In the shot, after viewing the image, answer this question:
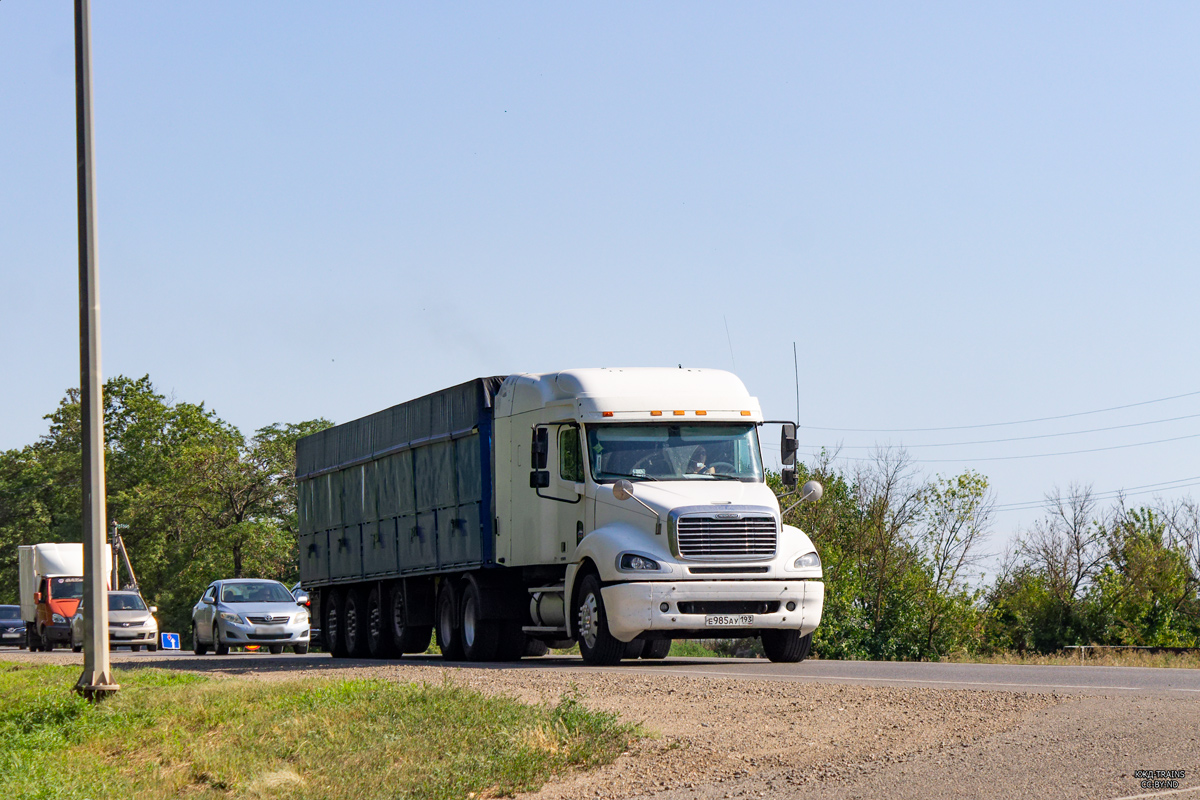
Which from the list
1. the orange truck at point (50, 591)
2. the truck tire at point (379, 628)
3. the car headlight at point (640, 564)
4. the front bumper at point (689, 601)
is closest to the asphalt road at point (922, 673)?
the front bumper at point (689, 601)

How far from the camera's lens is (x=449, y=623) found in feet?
71.4

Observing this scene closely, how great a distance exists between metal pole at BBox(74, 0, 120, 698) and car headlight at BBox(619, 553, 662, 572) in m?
5.85

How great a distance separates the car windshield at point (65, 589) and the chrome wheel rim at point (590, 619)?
2569cm

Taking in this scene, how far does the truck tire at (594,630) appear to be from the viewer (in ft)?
57.8

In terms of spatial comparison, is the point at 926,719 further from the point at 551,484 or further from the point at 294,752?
the point at 551,484

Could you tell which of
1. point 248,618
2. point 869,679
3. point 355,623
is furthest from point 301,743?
point 248,618

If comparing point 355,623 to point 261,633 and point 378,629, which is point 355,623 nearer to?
point 378,629

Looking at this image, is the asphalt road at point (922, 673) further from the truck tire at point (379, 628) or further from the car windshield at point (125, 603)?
the car windshield at point (125, 603)

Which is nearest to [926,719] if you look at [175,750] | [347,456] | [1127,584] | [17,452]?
[175,750]

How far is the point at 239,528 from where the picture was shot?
65.1 metres

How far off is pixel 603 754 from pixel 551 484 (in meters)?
8.93

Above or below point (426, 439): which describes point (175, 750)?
below

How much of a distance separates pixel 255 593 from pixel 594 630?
1406 cm

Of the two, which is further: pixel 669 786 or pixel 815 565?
pixel 815 565
